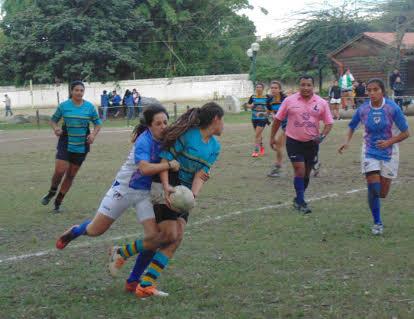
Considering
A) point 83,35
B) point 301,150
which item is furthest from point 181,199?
point 83,35

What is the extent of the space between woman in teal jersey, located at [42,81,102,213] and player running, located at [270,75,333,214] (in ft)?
8.82

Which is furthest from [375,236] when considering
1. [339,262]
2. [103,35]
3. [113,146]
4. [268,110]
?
[103,35]

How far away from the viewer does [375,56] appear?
38.0 m

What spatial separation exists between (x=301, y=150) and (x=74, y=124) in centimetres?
315

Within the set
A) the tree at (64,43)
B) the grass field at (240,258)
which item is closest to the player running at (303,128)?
the grass field at (240,258)

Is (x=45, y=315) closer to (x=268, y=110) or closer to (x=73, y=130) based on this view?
(x=73, y=130)

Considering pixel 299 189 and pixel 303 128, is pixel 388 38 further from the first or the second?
pixel 299 189

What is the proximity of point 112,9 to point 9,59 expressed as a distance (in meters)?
6.69

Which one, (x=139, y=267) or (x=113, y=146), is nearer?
(x=139, y=267)

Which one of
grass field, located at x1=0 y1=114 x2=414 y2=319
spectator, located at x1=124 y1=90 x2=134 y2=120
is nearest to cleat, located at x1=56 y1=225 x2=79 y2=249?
grass field, located at x1=0 y1=114 x2=414 y2=319

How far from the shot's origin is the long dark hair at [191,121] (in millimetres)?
5754

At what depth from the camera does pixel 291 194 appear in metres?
11.5

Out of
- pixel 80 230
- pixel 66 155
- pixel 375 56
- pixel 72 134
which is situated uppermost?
pixel 72 134

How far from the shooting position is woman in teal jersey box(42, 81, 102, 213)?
10062mm
